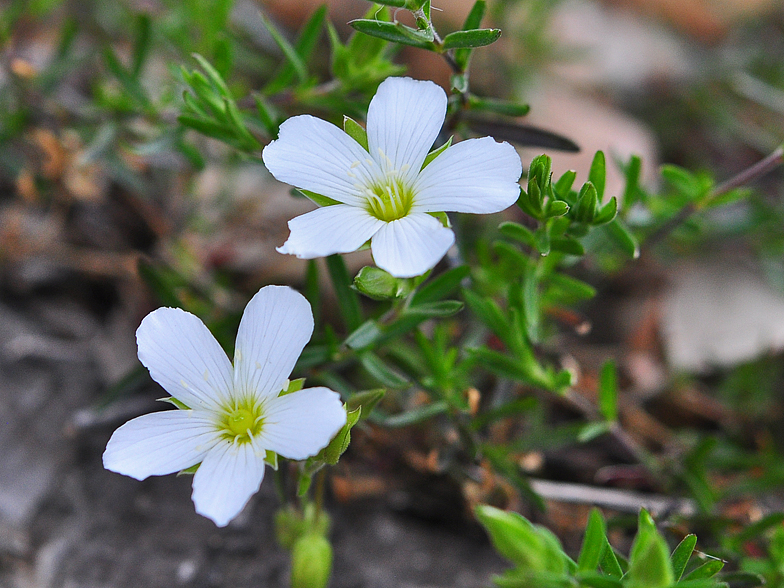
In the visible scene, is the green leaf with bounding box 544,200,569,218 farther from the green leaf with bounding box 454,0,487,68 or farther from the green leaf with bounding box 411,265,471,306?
the green leaf with bounding box 454,0,487,68

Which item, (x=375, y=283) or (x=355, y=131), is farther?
(x=355, y=131)

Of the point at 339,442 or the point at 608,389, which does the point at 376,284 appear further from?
the point at 608,389

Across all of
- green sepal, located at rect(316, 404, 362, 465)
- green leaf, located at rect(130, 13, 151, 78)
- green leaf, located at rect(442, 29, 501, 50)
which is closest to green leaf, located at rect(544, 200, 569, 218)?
green leaf, located at rect(442, 29, 501, 50)

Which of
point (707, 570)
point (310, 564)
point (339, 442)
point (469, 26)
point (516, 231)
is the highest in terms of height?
point (469, 26)

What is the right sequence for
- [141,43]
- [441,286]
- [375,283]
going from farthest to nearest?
[141,43] < [441,286] < [375,283]

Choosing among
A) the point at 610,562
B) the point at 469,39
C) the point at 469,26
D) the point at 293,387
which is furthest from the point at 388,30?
the point at 610,562

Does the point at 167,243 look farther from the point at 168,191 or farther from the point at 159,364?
the point at 159,364
